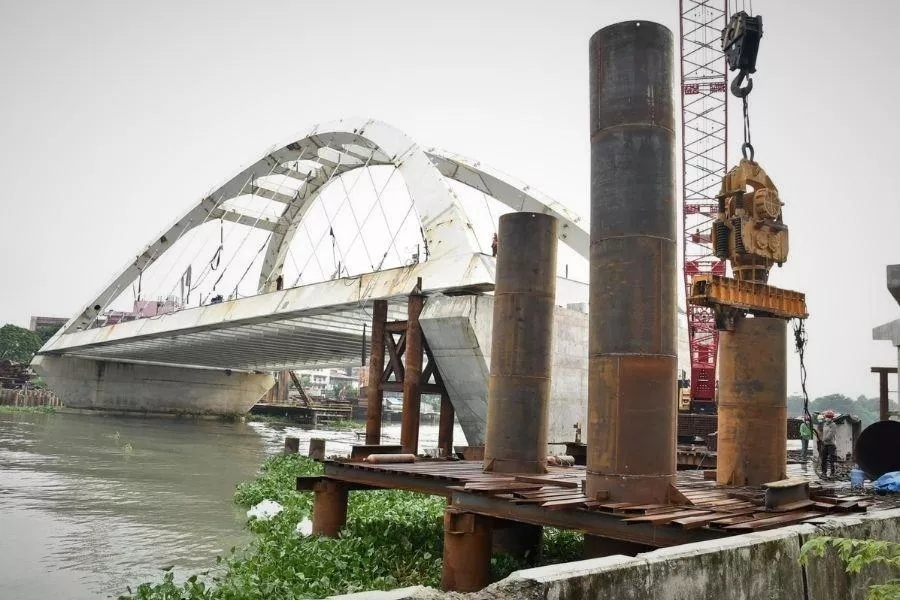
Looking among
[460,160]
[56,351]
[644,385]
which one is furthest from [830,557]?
[56,351]

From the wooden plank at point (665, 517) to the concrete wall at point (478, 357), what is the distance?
10.9 m

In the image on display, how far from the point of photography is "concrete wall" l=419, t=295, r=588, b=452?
58.7ft

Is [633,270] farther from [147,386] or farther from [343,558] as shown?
[147,386]

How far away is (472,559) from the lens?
26.7 ft

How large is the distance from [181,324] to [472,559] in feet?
93.7

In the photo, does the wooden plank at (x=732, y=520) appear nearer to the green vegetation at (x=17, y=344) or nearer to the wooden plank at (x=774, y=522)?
the wooden plank at (x=774, y=522)

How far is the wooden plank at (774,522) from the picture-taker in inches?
239

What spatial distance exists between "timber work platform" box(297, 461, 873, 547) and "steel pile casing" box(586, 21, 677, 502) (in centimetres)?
56

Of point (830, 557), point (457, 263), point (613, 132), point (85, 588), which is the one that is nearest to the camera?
point (830, 557)

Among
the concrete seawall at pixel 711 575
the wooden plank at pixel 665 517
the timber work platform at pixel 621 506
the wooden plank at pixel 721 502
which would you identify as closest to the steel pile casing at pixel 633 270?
the wooden plank at pixel 721 502

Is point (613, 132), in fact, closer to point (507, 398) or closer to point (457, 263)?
point (507, 398)

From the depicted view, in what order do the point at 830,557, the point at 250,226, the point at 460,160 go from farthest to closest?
the point at 250,226 → the point at 460,160 → the point at 830,557

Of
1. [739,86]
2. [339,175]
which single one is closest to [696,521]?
[739,86]

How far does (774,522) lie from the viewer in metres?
6.25
